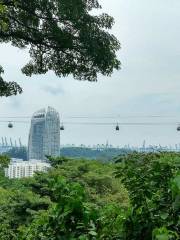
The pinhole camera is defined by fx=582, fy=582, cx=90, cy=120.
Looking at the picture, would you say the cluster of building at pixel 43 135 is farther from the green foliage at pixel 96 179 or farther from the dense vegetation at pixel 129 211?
the dense vegetation at pixel 129 211

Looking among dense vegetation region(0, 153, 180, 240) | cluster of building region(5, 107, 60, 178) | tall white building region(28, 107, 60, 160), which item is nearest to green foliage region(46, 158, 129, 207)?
dense vegetation region(0, 153, 180, 240)

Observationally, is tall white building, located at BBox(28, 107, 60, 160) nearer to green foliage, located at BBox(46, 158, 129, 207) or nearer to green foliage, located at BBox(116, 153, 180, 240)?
green foliage, located at BBox(46, 158, 129, 207)

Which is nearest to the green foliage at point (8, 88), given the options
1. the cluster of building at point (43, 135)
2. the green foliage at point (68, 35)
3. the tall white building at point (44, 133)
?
the green foliage at point (68, 35)

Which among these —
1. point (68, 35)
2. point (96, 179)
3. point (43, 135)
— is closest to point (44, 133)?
point (43, 135)

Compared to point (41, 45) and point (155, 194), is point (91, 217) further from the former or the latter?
point (41, 45)

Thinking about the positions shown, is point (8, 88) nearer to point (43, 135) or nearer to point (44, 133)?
point (44, 133)

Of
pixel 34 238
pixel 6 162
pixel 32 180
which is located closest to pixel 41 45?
pixel 6 162
